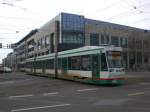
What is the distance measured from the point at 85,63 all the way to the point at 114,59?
3.02 metres

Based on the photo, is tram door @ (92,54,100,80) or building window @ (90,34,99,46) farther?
building window @ (90,34,99,46)

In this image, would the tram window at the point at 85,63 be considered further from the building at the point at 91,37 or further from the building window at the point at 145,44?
the building window at the point at 145,44

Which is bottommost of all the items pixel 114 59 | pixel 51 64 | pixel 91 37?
pixel 51 64

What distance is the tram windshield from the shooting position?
22.5 metres

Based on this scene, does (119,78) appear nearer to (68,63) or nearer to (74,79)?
(74,79)

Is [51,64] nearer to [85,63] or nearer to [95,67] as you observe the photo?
[85,63]

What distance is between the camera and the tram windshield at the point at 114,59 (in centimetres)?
2248

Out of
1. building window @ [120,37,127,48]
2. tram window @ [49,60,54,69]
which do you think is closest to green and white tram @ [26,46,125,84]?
tram window @ [49,60,54,69]

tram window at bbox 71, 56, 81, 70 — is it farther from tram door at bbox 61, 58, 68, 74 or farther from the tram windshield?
the tram windshield

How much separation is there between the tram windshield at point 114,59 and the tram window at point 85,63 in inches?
85.0

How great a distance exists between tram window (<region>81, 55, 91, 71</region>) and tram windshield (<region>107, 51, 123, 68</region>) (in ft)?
7.09

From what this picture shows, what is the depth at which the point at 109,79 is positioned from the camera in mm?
22078

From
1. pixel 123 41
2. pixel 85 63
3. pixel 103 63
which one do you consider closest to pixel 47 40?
pixel 123 41

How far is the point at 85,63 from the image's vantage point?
81.8ft
